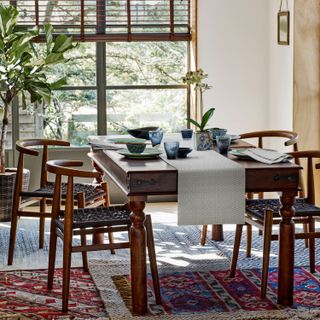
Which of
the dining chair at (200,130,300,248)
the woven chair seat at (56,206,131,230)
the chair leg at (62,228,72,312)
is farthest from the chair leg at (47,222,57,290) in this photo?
the dining chair at (200,130,300,248)

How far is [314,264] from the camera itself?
5273mm

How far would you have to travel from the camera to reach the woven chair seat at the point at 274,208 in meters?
4.85

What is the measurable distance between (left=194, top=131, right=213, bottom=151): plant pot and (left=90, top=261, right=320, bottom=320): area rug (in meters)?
0.75

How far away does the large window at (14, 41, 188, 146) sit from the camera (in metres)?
7.42

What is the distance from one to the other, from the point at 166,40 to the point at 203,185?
11.0ft

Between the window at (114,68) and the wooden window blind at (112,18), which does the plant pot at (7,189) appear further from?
the wooden window blind at (112,18)

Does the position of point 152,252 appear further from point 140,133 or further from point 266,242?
point 140,133

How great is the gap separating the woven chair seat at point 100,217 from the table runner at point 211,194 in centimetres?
44

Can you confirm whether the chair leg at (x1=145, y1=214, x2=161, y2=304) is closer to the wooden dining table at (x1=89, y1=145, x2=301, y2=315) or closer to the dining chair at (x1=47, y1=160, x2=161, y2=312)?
the dining chair at (x1=47, y1=160, x2=161, y2=312)

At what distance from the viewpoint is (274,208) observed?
5.02 meters

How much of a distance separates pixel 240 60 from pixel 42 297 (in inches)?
132

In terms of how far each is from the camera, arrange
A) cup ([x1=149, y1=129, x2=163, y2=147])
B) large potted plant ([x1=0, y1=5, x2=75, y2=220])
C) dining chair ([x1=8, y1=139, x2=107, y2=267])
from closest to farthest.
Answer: cup ([x1=149, y1=129, x2=163, y2=147]) → dining chair ([x1=8, y1=139, x2=107, y2=267]) → large potted plant ([x1=0, y1=5, x2=75, y2=220])

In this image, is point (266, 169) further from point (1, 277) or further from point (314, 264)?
point (1, 277)

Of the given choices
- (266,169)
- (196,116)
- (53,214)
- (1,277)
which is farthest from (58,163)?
(196,116)
